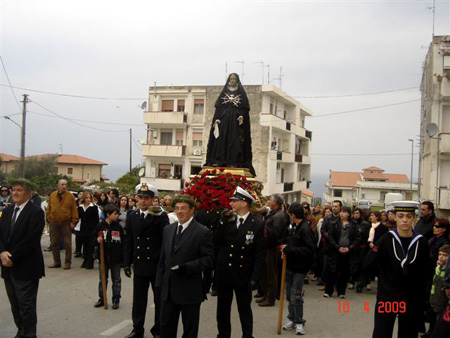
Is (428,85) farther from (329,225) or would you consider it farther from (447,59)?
(329,225)

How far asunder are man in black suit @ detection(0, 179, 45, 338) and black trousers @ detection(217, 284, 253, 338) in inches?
90.0

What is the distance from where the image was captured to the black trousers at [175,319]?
5.36 m

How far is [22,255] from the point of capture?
19.5 feet

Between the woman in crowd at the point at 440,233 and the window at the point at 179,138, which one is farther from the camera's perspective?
the window at the point at 179,138

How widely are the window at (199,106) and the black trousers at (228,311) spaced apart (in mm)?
34502

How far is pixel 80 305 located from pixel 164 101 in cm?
3473

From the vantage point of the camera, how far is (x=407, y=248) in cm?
507

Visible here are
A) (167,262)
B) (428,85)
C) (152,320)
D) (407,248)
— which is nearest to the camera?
(407,248)

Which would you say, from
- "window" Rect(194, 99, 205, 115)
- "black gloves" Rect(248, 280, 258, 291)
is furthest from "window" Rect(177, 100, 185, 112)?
"black gloves" Rect(248, 280, 258, 291)

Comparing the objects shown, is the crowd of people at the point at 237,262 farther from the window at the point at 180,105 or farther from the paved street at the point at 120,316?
the window at the point at 180,105

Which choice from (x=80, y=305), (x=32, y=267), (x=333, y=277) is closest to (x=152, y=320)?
(x=80, y=305)

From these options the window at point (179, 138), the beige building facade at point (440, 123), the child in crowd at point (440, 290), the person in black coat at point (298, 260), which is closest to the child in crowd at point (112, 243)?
the person in black coat at point (298, 260)

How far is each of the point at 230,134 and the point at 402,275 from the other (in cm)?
747
